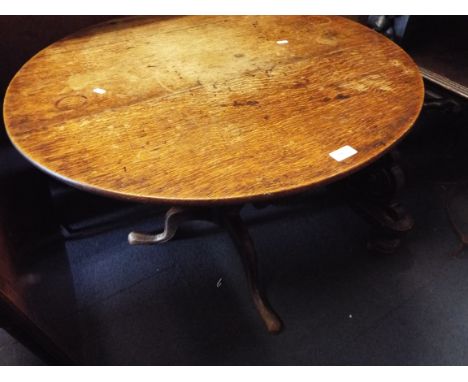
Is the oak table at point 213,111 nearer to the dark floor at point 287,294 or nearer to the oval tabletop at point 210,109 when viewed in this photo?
the oval tabletop at point 210,109

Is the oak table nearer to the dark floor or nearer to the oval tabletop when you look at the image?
the oval tabletop

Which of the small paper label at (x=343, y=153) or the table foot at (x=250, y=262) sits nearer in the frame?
the small paper label at (x=343, y=153)

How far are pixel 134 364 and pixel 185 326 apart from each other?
19 cm

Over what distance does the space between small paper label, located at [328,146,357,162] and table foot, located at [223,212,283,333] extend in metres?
0.46

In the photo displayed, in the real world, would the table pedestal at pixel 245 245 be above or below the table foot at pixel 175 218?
below

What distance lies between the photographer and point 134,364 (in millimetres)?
1045

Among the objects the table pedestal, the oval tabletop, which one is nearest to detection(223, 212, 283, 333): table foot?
the table pedestal

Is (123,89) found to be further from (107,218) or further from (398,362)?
(398,362)

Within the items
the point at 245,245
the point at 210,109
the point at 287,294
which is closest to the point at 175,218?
the point at 245,245

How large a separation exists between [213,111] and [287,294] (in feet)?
2.42

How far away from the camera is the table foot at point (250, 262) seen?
3.56ft

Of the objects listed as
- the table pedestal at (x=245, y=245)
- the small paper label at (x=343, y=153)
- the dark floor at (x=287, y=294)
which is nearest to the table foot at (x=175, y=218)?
the table pedestal at (x=245, y=245)

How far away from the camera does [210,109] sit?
31.4 inches

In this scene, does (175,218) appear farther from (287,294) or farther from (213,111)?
(287,294)
